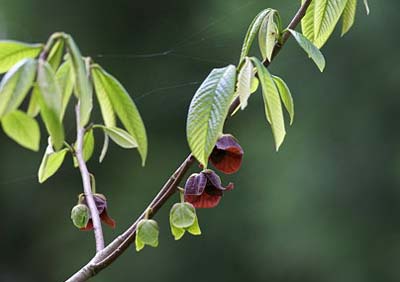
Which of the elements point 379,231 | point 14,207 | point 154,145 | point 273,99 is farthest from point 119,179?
point 273,99

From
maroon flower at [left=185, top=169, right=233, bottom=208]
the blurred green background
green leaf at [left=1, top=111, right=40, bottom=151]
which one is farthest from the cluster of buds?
the blurred green background

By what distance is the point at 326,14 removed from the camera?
612 mm

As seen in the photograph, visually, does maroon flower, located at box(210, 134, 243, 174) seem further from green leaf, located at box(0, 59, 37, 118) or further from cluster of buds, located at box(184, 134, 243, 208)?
green leaf, located at box(0, 59, 37, 118)

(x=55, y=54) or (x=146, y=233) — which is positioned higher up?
(x=55, y=54)

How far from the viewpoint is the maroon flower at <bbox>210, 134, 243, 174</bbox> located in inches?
23.6

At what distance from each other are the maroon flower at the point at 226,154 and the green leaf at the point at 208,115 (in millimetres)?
105

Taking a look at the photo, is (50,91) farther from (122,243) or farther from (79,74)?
(122,243)

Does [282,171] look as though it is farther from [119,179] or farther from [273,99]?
[273,99]

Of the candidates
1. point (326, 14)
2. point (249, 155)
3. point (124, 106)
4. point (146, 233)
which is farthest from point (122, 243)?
point (249, 155)

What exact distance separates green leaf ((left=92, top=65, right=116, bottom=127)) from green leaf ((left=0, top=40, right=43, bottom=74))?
0.15ft

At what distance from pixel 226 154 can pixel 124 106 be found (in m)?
0.15

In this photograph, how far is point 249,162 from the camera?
3318 millimetres

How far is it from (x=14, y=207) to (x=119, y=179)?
0.51 m

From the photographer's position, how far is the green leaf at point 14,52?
17.2 inches
